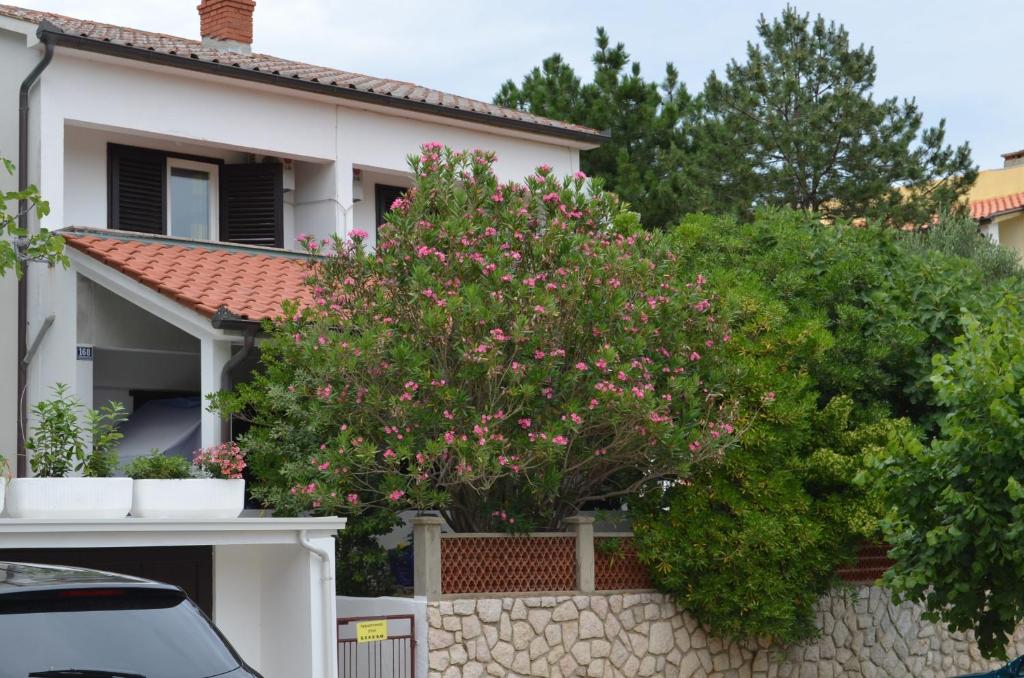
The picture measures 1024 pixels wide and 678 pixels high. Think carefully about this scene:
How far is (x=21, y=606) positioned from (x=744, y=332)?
10817 mm

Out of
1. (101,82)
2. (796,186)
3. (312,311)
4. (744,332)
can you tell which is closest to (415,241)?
(312,311)

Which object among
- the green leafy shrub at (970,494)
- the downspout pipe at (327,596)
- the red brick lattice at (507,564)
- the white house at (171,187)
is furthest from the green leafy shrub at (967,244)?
the downspout pipe at (327,596)

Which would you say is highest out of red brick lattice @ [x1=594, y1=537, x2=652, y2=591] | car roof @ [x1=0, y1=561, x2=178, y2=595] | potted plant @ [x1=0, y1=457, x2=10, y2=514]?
potted plant @ [x1=0, y1=457, x2=10, y2=514]

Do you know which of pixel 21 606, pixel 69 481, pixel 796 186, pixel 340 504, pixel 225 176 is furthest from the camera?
pixel 796 186

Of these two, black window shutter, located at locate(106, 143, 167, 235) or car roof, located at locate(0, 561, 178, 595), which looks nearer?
car roof, located at locate(0, 561, 178, 595)

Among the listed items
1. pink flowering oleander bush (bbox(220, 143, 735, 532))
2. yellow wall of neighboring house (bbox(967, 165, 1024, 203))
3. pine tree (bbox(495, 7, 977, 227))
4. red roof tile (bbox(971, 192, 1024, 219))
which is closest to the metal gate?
pink flowering oleander bush (bbox(220, 143, 735, 532))

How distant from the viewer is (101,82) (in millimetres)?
17109

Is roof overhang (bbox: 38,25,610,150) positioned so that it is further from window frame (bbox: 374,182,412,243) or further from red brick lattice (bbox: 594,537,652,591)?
red brick lattice (bbox: 594,537,652,591)

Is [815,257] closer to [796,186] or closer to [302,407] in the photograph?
[302,407]

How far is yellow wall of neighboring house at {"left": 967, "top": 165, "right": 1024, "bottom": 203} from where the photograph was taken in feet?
141

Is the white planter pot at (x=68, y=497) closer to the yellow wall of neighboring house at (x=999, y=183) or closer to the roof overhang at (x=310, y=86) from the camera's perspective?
the roof overhang at (x=310, y=86)

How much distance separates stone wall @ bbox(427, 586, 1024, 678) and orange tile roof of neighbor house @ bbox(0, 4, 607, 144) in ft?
26.0

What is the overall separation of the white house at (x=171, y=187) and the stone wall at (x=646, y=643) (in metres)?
3.55

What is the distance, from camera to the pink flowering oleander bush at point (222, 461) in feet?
39.3
